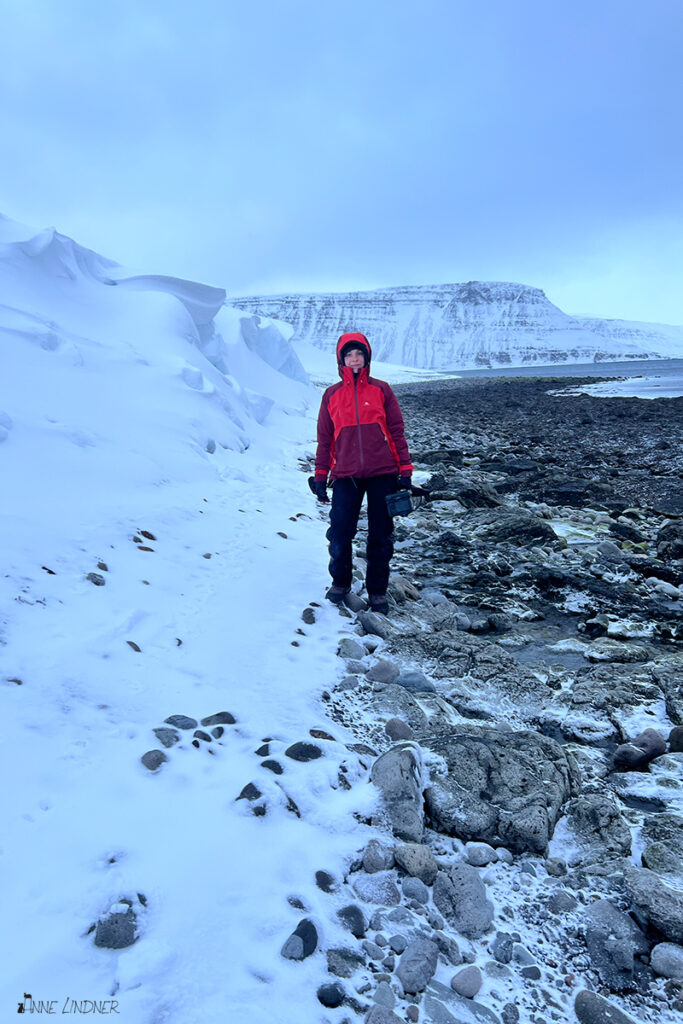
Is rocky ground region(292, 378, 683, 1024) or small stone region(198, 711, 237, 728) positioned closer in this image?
rocky ground region(292, 378, 683, 1024)

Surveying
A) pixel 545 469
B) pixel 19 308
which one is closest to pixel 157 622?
pixel 19 308

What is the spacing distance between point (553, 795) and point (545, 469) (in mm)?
9642

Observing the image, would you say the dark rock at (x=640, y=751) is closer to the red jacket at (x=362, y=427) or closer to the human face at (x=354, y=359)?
the red jacket at (x=362, y=427)

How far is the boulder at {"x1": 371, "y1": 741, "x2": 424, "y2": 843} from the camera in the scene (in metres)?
2.28

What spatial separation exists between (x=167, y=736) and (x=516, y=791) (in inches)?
63.0

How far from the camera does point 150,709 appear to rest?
105 inches

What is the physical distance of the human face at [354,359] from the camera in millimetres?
4082

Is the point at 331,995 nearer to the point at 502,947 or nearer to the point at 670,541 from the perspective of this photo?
the point at 502,947

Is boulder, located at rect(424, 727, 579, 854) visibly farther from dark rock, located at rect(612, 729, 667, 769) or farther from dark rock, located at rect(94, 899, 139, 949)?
dark rock, located at rect(94, 899, 139, 949)

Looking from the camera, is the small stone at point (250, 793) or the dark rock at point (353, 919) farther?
the small stone at point (250, 793)

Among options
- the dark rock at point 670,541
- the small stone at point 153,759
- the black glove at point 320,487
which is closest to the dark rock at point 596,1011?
the small stone at point 153,759

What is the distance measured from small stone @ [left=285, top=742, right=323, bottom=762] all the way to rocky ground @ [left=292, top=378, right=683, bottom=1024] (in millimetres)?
175

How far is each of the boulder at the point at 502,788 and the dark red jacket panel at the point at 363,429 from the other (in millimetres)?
2097

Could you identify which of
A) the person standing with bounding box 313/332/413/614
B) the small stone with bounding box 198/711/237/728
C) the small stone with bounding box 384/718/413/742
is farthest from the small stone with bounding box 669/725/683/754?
the small stone with bounding box 198/711/237/728
